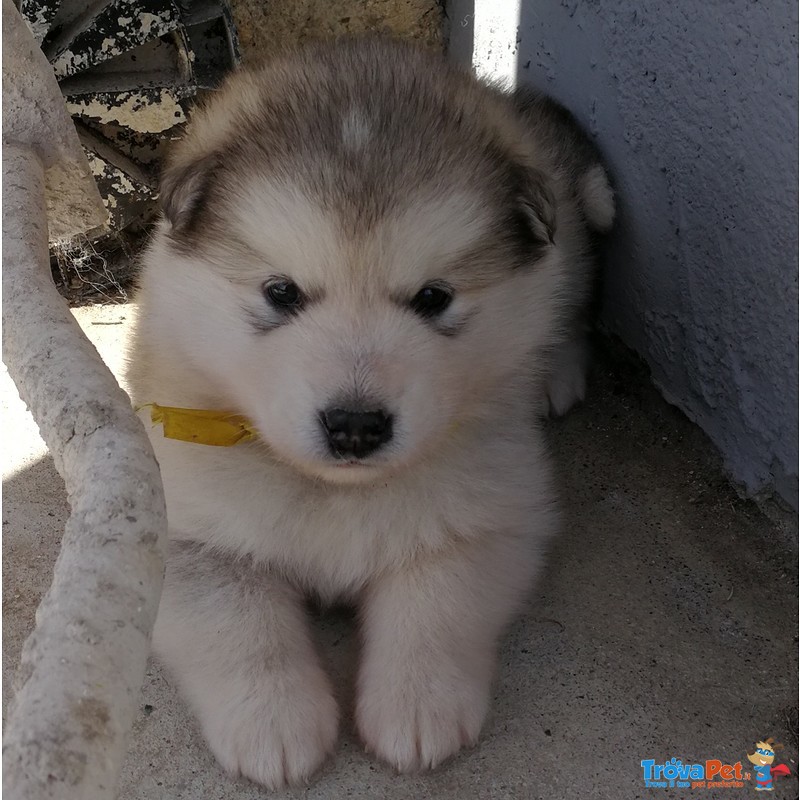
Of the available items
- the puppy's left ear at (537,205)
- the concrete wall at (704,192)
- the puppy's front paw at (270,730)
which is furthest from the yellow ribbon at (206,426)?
the concrete wall at (704,192)

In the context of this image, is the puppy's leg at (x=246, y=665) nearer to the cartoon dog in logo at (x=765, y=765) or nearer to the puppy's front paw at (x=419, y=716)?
the puppy's front paw at (x=419, y=716)

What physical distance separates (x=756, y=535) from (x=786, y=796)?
0.84 metres

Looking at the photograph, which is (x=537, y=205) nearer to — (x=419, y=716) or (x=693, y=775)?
(x=419, y=716)

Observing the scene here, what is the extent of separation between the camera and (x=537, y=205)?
2238 millimetres

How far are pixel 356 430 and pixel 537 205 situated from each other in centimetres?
74

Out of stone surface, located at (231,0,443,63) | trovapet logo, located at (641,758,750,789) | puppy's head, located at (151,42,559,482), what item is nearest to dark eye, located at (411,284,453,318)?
puppy's head, located at (151,42,559,482)

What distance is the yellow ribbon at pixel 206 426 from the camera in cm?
229

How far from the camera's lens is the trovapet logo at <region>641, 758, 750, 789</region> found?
7.14 feet

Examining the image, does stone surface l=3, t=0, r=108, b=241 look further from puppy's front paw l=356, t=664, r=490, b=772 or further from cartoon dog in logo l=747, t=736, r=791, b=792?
cartoon dog in logo l=747, t=736, r=791, b=792

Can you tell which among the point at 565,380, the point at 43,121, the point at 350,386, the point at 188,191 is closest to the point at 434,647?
the point at 350,386

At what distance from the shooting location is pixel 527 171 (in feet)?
7.47

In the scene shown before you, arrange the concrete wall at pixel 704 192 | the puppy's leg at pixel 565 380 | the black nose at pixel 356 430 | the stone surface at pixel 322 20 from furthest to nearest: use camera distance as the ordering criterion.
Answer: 1. the stone surface at pixel 322 20
2. the puppy's leg at pixel 565 380
3. the concrete wall at pixel 704 192
4. the black nose at pixel 356 430

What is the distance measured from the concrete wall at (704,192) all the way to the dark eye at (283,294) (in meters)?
1.24

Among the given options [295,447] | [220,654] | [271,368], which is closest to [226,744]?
[220,654]
